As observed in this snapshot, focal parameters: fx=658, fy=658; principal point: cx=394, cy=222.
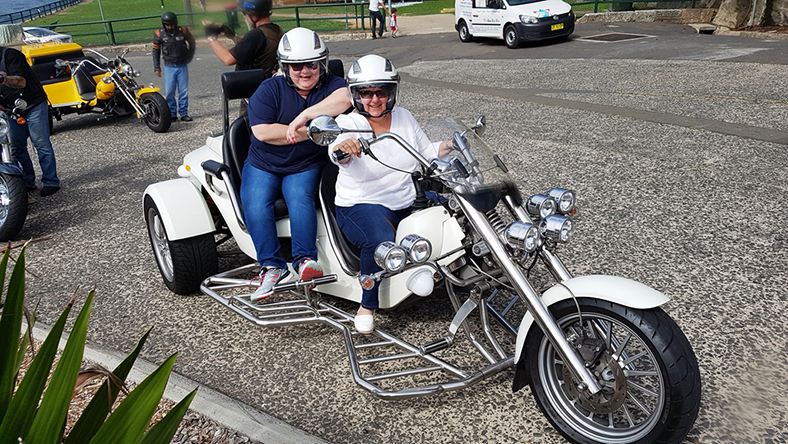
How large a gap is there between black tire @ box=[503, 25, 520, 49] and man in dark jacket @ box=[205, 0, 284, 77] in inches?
481

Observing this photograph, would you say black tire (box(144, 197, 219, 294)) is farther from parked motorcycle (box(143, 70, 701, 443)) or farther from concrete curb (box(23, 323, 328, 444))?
concrete curb (box(23, 323, 328, 444))

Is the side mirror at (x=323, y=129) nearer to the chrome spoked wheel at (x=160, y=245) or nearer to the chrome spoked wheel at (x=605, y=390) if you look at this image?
the chrome spoked wheel at (x=605, y=390)

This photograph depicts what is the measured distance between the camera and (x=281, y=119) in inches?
A: 155

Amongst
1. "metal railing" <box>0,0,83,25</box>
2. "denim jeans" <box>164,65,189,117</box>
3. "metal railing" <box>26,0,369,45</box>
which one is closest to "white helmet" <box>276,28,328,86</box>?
"denim jeans" <box>164,65,189,117</box>

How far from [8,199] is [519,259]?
495cm

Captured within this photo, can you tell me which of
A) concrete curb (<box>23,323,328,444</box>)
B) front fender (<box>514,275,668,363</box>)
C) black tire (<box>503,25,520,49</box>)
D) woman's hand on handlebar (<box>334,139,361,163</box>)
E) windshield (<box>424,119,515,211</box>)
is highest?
woman's hand on handlebar (<box>334,139,361,163</box>)

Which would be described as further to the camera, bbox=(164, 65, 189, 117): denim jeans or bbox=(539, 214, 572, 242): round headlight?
bbox=(164, 65, 189, 117): denim jeans

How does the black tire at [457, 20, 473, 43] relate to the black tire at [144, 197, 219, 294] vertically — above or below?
below

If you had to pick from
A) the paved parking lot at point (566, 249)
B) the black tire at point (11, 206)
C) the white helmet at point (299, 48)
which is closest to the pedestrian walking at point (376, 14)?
the paved parking lot at point (566, 249)

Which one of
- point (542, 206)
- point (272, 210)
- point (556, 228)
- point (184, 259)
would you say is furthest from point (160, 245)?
point (556, 228)

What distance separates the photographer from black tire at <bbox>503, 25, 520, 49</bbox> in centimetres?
1684

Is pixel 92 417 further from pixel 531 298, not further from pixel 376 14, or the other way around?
pixel 376 14

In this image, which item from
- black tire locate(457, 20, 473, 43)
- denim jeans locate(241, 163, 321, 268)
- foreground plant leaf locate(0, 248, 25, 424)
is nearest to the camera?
foreground plant leaf locate(0, 248, 25, 424)

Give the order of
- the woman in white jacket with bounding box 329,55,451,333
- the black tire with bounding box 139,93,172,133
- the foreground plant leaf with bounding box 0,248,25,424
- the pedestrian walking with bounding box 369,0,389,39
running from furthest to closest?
the pedestrian walking with bounding box 369,0,389,39 → the black tire with bounding box 139,93,172,133 → the woman in white jacket with bounding box 329,55,451,333 → the foreground plant leaf with bounding box 0,248,25,424
